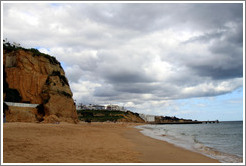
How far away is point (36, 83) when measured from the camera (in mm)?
38188

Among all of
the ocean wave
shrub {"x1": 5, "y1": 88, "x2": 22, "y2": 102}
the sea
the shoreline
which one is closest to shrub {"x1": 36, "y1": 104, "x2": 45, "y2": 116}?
shrub {"x1": 5, "y1": 88, "x2": 22, "y2": 102}

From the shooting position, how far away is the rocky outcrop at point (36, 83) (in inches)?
1435

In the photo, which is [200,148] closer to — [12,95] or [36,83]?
[12,95]

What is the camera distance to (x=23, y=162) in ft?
21.3

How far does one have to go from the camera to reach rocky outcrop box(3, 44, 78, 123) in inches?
1435

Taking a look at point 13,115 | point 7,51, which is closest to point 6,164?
point 13,115

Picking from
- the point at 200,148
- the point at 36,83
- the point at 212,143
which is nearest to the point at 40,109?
the point at 36,83

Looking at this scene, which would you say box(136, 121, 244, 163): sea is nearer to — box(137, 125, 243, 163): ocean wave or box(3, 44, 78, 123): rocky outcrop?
box(137, 125, 243, 163): ocean wave

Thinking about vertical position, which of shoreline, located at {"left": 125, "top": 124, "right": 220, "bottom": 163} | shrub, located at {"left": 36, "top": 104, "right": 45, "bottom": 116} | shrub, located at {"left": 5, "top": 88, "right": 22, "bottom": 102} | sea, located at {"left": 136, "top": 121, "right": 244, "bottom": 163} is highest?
shrub, located at {"left": 5, "top": 88, "right": 22, "bottom": 102}

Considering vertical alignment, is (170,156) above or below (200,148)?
above

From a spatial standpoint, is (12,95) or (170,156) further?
(12,95)

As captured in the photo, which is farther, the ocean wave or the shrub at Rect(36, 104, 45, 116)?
the shrub at Rect(36, 104, 45, 116)

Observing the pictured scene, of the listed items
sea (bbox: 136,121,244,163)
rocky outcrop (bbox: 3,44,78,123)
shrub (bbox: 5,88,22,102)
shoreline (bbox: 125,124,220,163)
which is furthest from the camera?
rocky outcrop (bbox: 3,44,78,123)

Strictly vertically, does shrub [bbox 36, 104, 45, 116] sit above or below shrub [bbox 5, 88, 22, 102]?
below
